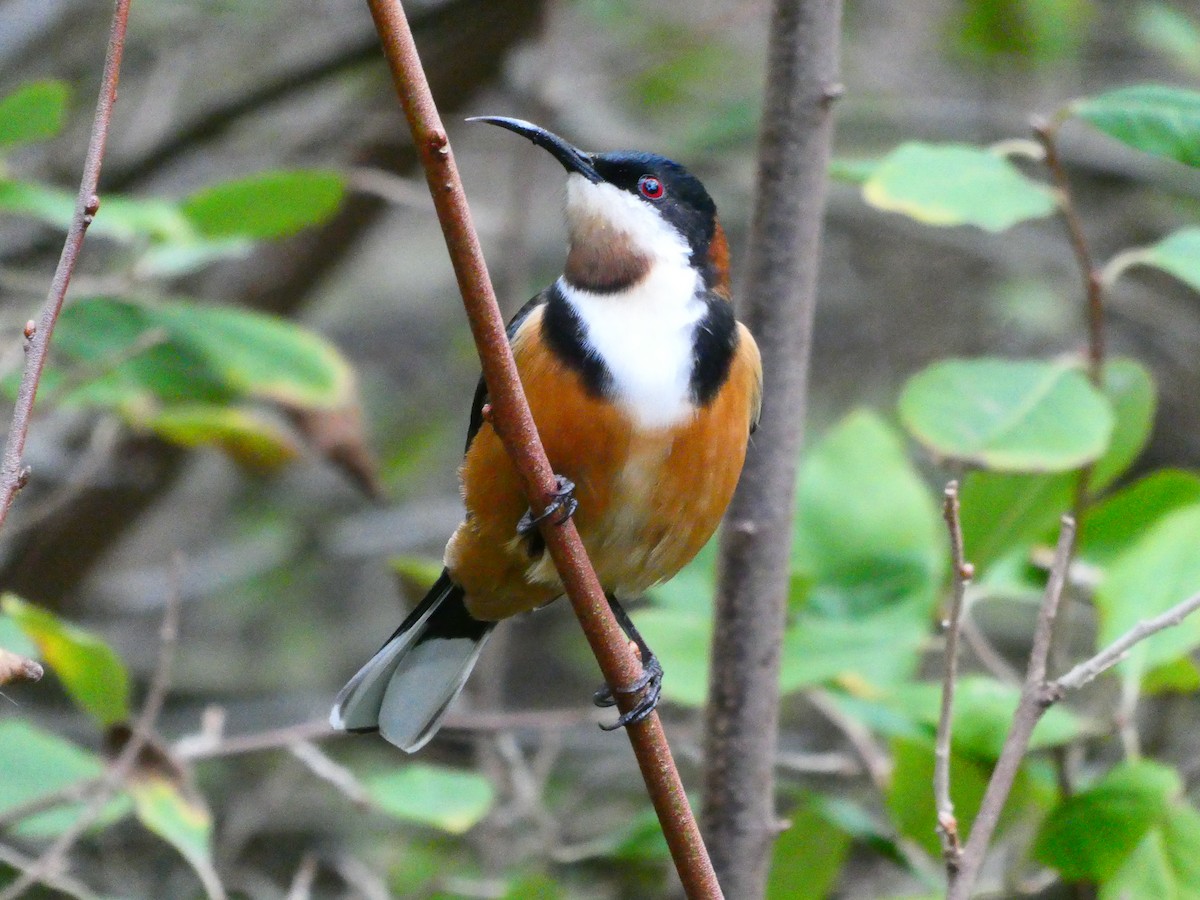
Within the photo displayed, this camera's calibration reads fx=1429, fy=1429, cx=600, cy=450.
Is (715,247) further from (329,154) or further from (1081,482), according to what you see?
(329,154)

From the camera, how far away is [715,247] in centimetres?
305

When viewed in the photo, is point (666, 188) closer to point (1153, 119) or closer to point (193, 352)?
point (1153, 119)

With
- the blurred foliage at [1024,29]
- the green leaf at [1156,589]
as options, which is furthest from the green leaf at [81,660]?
the blurred foliage at [1024,29]

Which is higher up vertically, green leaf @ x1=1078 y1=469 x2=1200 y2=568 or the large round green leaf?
the large round green leaf

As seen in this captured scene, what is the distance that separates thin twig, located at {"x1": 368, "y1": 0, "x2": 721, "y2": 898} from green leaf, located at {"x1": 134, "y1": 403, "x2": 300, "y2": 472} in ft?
6.95

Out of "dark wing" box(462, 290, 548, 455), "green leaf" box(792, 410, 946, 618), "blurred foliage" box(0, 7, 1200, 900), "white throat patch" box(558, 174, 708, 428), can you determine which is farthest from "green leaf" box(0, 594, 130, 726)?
"green leaf" box(792, 410, 946, 618)

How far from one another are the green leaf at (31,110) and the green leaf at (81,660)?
1.01 m

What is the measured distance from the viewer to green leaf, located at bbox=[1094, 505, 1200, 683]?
297 centimetres

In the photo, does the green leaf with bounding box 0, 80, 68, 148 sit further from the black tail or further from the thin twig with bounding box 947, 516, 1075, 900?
the thin twig with bounding box 947, 516, 1075, 900

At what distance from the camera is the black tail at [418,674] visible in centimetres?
316

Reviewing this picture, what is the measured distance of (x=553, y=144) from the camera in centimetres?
258

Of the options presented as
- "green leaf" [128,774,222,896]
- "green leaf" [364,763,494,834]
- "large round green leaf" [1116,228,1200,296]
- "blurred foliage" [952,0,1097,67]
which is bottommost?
"green leaf" [364,763,494,834]

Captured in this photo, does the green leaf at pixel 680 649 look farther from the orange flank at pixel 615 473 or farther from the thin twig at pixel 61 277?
the thin twig at pixel 61 277

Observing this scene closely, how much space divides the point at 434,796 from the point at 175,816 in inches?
22.9
